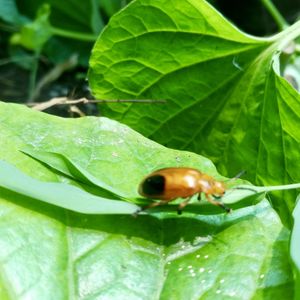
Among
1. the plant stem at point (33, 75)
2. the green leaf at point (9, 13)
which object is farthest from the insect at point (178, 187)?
the green leaf at point (9, 13)

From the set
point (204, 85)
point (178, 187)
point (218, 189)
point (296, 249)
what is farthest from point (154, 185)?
point (204, 85)

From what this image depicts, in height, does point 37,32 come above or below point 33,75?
above

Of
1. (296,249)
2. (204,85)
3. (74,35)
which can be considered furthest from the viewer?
(74,35)

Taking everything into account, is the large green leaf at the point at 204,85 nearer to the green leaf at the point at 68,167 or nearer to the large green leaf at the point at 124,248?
the large green leaf at the point at 124,248

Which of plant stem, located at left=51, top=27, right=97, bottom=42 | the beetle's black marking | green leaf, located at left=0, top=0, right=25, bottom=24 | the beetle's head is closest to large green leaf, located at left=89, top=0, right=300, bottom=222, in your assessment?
the beetle's head

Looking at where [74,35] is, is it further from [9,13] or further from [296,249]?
[296,249]

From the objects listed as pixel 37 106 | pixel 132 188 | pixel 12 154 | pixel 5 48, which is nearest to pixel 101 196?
pixel 132 188
